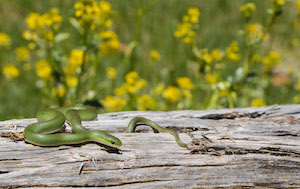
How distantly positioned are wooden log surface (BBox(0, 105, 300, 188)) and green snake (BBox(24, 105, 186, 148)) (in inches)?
3.0

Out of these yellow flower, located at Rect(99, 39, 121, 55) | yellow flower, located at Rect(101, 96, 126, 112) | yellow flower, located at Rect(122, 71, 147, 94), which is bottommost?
yellow flower, located at Rect(101, 96, 126, 112)

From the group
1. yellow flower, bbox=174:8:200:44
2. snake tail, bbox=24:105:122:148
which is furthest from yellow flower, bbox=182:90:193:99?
snake tail, bbox=24:105:122:148

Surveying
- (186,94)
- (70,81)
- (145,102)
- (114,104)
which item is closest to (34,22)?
(70,81)

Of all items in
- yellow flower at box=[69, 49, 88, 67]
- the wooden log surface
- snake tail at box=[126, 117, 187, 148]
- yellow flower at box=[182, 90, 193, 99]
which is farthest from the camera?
yellow flower at box=[182, 90, 193, 99]

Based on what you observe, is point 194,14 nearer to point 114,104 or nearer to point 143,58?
point 114,104

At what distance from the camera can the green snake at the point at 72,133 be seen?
3018 mm

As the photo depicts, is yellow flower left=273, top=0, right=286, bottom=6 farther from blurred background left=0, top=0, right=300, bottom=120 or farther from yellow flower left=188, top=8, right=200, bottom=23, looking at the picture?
yellow flower left=188, top=8, right=200, bottom=23

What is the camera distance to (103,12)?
4.78 metres

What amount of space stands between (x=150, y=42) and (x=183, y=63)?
1.43 meters

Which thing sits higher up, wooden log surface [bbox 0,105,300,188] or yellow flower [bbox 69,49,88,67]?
yellow flower [bbox 69,49,88,67]

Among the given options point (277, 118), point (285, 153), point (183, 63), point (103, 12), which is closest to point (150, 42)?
point (183, 63)

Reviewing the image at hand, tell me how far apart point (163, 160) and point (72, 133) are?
1.08 meters

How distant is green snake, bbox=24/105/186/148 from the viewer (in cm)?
302

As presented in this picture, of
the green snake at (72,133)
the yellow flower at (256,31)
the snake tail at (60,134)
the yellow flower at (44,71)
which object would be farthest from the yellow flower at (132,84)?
the yellow flower at (256,31)
